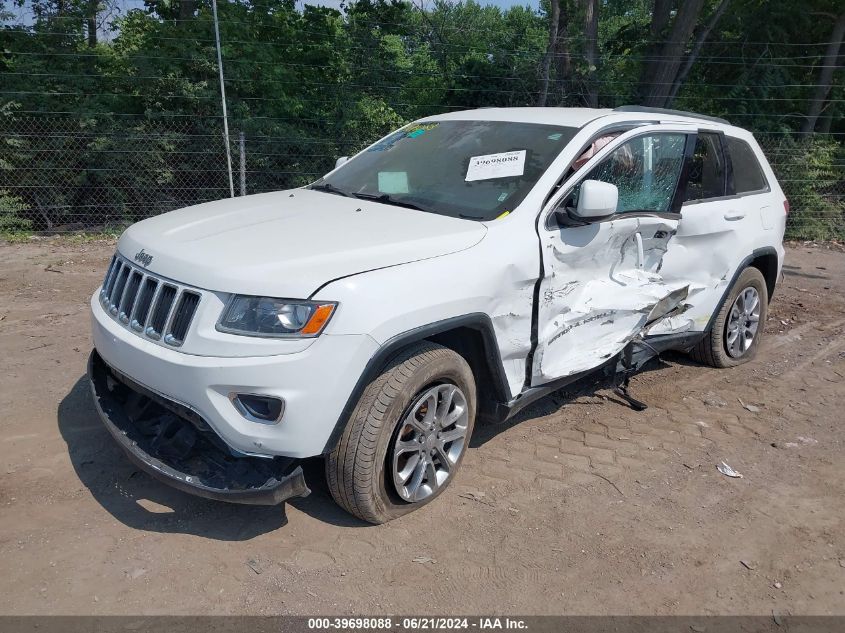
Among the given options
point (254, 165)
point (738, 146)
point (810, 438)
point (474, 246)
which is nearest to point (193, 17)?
point (254, 165)

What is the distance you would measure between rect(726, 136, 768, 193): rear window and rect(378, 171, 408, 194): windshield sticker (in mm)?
2551

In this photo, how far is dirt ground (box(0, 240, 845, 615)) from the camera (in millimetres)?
2793

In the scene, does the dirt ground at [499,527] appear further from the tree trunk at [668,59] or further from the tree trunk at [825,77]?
the tree trunk at [825,77]

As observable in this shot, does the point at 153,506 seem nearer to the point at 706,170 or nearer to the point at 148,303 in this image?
the point at 148,303

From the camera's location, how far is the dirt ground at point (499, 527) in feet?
9.16

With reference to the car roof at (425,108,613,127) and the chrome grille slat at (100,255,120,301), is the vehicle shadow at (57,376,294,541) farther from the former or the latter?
the car roof at (425,108,613,127)

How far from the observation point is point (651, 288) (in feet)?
13.6

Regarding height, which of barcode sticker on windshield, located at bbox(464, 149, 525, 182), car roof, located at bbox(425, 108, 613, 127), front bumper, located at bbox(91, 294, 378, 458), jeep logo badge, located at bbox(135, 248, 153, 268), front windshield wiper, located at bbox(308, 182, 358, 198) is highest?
car roof, located at bbox(425, 108, 613, 127)

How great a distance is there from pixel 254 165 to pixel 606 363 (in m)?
7.19

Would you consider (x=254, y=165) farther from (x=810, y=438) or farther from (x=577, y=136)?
(x=810, y=438)

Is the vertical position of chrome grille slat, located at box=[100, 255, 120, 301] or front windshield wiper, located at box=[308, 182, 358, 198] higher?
front windshield wiper, located at box=[308, 182, 358, 198]

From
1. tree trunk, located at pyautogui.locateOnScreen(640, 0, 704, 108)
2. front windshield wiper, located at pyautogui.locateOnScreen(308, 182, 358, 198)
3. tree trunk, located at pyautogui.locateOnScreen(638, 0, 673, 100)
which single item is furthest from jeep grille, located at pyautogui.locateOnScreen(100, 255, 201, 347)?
tree trunk, located at pyautogui.locateOnScreen(638, 0, 673, 100)

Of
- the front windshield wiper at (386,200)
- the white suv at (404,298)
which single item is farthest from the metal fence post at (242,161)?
the front windshield wiper at (386,200)

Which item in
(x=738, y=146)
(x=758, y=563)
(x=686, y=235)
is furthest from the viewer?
(x=738, y=146)
